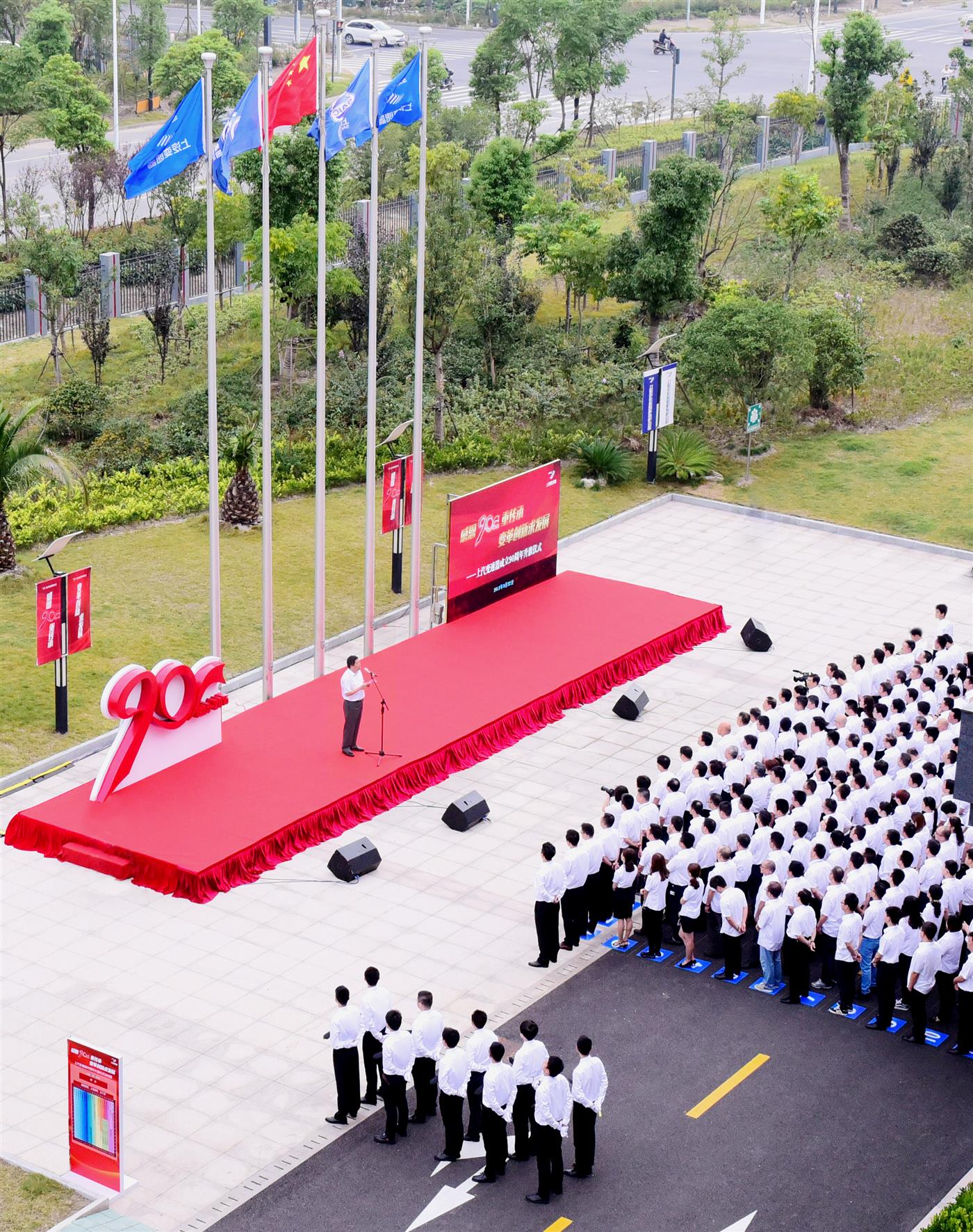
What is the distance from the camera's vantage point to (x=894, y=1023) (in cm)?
1591

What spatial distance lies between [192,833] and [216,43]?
98.9 feet

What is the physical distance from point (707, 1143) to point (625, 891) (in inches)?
125

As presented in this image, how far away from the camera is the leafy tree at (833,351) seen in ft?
104

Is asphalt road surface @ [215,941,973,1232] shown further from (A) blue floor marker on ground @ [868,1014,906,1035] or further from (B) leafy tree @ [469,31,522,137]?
(B) leafy tree @ [469,31,522,137]

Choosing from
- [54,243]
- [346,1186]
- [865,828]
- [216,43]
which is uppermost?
[216,43]

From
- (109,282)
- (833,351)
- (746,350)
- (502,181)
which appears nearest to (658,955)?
(746,350)

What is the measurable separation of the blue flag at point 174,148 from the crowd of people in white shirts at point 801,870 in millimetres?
7675

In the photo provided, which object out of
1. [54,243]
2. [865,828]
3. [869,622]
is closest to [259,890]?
[865,828]

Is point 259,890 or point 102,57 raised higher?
point 102,57

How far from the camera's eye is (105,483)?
28.0 metres

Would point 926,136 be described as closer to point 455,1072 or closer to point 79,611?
point 79,611

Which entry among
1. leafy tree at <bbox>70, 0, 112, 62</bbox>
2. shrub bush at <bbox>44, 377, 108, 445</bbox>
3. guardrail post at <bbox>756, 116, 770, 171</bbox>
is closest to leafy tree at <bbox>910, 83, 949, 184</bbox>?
guardrail post at <bbox>756, 116, 770, 171</bbox>

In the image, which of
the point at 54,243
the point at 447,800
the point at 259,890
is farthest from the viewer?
the point at 54,243

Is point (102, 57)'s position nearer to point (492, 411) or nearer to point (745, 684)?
point (492, 411)
